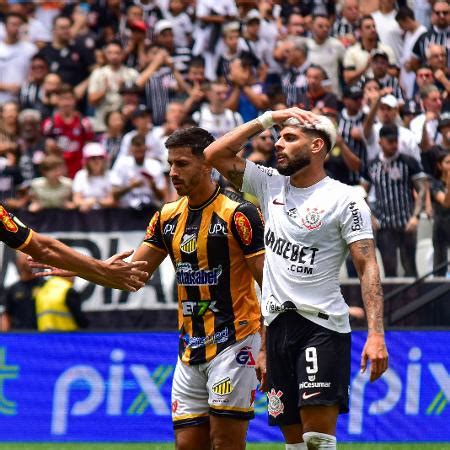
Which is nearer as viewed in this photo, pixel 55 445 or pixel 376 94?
pixel 55 445

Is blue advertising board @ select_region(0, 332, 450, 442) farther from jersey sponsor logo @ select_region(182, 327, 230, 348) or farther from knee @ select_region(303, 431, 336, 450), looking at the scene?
knee @ select_region(303, 431, 336, 450)

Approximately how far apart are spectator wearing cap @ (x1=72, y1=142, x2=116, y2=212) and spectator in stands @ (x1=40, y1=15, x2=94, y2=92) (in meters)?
3.99

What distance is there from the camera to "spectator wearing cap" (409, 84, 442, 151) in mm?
15023

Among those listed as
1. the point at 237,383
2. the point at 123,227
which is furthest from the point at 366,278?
the point at 123,227

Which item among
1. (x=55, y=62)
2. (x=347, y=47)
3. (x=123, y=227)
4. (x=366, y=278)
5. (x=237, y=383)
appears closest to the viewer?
(x=366, y=278)

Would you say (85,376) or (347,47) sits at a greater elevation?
(347,47)

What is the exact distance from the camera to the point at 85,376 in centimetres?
1295

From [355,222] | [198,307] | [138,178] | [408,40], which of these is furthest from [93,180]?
[355,222]

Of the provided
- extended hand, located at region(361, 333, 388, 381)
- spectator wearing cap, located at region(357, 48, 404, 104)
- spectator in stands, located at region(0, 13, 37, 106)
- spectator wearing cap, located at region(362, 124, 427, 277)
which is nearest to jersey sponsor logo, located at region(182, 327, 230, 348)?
extended hand, located at region(361, 333, 388, 381)

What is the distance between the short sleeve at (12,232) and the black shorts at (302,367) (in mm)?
1660

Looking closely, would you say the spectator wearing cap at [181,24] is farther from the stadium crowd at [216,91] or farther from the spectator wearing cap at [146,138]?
the spectator wearing cap at [146,138]

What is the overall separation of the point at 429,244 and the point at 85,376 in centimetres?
391

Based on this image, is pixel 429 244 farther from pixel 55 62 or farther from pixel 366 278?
pixel 55 62

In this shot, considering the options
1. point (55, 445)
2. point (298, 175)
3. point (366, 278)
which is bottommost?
point (55, 445)
